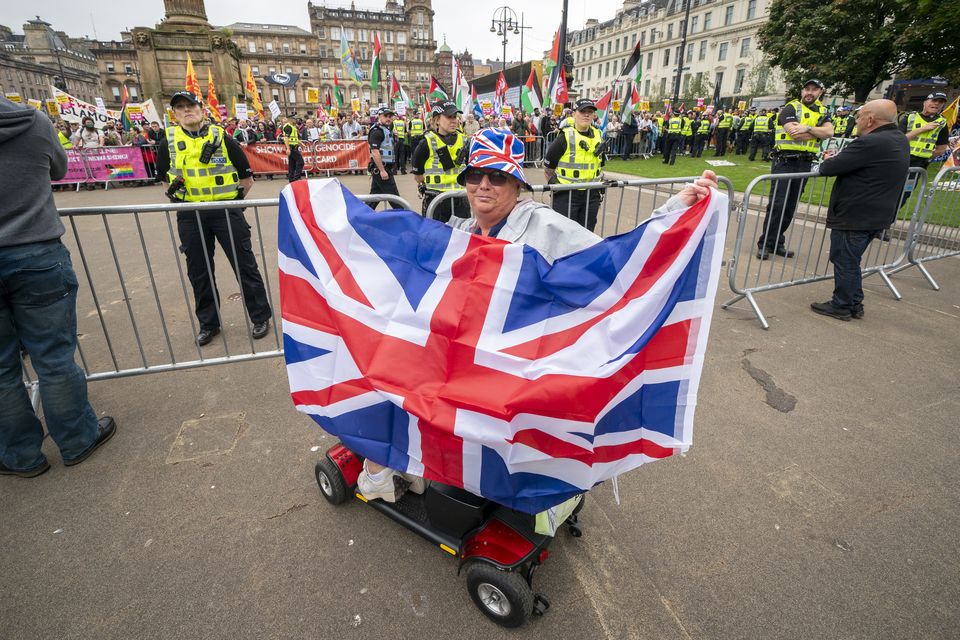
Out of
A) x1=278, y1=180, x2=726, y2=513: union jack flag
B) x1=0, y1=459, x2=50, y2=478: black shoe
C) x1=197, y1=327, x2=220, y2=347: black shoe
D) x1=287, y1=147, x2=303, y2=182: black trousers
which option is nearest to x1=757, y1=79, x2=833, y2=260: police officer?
x1=278, y1=180, x2=726, y2=513: union jack flag

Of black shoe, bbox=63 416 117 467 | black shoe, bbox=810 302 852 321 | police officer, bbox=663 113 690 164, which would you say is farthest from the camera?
police officer, bbox=663 113 690 164

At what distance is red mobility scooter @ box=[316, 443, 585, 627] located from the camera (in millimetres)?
1958

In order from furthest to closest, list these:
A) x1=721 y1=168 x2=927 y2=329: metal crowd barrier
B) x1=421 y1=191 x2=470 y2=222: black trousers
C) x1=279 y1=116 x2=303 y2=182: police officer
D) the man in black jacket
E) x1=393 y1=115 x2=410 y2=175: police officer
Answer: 1. x1=393 y1=115 x2=410 y2=175: police officer
2. x1=279 y1=116 x2=303 y2=182: police officer
3. x1=421 y1=191 x2=470 y2=222: black trousers
4. x1=721 y1=168 x2=927 y2=329: metal crowd barrier
5. the man in black jacket

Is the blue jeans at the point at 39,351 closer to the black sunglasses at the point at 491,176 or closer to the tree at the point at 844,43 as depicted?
the black sunglasses at the point at 491,176

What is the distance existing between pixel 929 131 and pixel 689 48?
274ft

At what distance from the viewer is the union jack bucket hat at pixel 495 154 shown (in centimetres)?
234

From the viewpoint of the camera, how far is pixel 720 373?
4.12 meters

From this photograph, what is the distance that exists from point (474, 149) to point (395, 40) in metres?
124

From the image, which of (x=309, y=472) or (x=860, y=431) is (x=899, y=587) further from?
(x=309, y=472)

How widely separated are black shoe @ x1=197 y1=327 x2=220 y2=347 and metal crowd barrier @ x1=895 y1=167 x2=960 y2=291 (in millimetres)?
8078

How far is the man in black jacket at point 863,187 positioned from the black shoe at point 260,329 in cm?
577

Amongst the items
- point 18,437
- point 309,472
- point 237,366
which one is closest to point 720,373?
point 309,472

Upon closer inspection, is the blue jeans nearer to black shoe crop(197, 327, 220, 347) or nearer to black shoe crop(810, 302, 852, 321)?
black shoe crop(197, 327, 220, 347)

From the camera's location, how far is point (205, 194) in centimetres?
478
